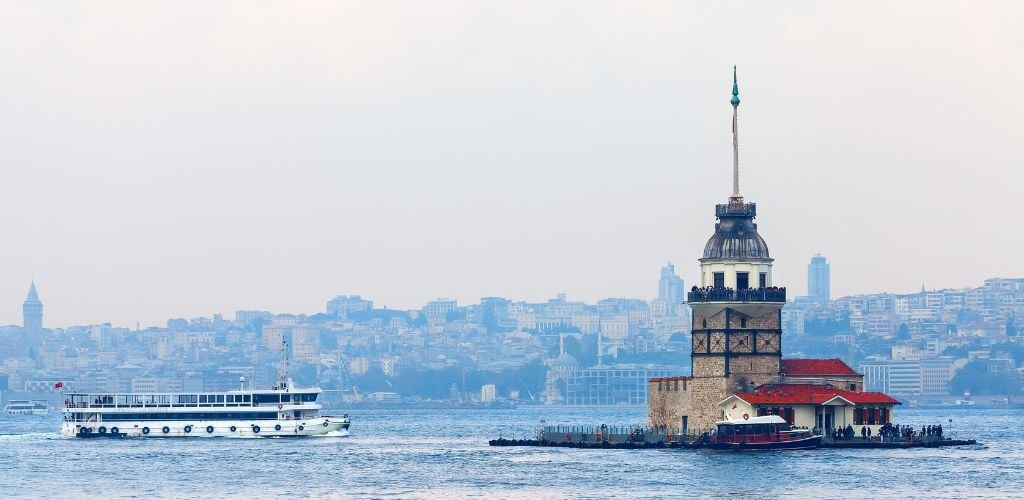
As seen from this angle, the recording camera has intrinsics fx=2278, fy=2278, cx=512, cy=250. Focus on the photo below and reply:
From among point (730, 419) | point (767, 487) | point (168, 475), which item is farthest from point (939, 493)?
point (168, 475)

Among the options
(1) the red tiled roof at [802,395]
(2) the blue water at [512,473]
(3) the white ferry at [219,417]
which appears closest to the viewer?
(2) the blue water at [512,473]

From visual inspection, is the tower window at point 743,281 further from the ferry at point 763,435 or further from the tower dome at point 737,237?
the ferry at point 763,435

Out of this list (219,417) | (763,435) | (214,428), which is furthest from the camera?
(219,417)

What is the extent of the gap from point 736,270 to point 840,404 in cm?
783

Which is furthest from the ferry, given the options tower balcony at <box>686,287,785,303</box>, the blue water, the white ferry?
the white ferry

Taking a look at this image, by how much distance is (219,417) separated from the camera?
140875 millimetres

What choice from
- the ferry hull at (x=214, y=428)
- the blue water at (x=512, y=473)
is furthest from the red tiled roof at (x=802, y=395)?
the ferry hull at (x=214, y=428)

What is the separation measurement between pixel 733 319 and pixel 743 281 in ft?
6.28

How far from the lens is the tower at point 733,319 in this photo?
10531 cm

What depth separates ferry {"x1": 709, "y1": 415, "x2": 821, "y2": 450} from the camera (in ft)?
336

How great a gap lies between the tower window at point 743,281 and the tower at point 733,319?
0.11 feet

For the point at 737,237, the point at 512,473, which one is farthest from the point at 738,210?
the point at 512,473

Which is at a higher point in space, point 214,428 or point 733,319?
point 733,319

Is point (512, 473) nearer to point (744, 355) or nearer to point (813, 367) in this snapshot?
point (744, 355)
